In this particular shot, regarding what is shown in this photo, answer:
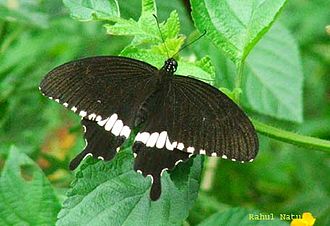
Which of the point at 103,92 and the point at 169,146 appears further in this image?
the point at 103,92

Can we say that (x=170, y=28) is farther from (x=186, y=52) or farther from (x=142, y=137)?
(x=186, y=52)

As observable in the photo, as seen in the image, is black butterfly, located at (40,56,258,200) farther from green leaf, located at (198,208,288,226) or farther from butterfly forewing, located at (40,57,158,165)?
green leaf, located at (198,208,288,226)

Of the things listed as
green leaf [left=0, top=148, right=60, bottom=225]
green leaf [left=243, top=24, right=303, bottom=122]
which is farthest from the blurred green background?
green leaf [left=0, top=148, right=60, bottom=225]

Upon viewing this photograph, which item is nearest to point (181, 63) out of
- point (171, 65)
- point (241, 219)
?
point (171, 65)

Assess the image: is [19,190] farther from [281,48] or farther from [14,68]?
[281,48]

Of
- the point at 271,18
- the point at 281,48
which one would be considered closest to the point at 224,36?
the point at 271,18

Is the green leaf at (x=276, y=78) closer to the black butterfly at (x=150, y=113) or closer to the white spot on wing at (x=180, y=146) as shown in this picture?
the black butterfly at (x=150, y=113)
